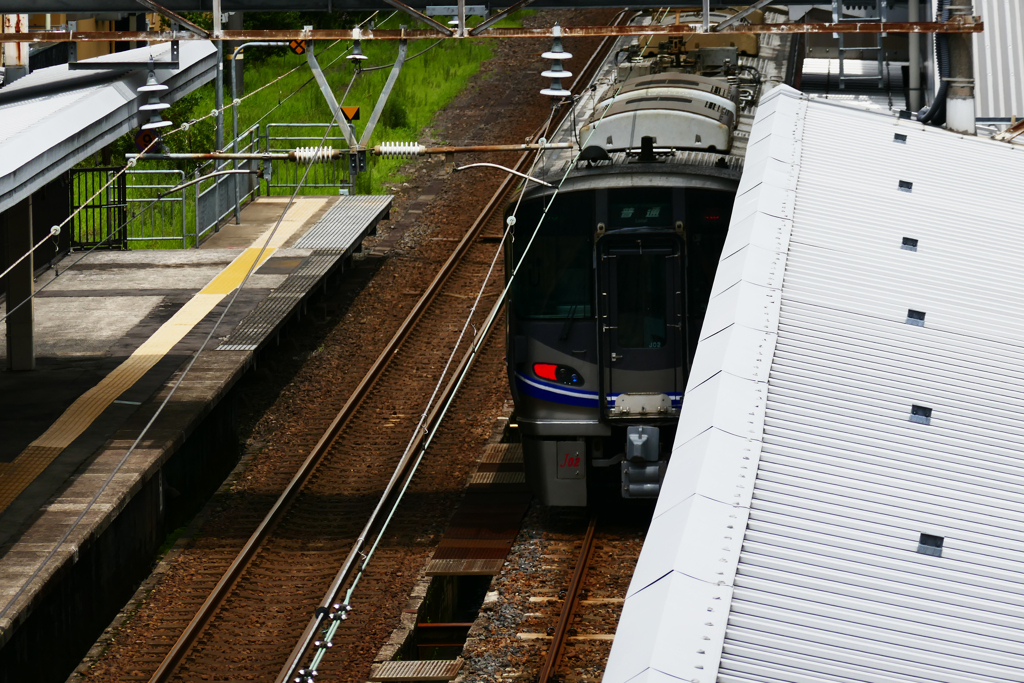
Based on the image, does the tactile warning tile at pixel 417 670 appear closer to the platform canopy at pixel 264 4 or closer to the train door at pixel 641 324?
the train door at pixel 641 324

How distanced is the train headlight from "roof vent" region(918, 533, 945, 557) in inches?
250

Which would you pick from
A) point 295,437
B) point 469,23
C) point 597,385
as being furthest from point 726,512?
point 469,23

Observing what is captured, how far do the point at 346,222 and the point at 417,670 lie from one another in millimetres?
13453

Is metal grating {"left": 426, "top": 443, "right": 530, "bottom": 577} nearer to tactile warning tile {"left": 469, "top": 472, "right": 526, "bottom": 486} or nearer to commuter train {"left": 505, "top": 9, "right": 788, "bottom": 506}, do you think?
tactile warning tile {"left": 469, "top": 472, "right": 526, "bottom": 486}

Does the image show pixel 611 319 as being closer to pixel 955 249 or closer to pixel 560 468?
pixel 560 468

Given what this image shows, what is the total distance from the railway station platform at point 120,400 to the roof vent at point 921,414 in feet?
21.9

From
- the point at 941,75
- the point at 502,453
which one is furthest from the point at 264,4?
the point at 941,75

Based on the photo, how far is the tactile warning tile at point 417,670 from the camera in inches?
391

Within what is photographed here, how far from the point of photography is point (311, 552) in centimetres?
1291

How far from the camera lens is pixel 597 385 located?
39.5 feet

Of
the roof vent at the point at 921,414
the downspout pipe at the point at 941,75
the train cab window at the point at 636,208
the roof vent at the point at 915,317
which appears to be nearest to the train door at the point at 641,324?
the train cab window at the point at 636,208

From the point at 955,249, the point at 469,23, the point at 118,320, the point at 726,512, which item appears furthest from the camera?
the point at 469,23

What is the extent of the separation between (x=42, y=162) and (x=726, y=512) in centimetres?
805

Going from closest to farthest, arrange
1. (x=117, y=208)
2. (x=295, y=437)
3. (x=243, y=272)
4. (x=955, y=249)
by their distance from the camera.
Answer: (x=955, y=249) → (x=295, y=437) → (x=243, y=272) → (x=117, y=208)
